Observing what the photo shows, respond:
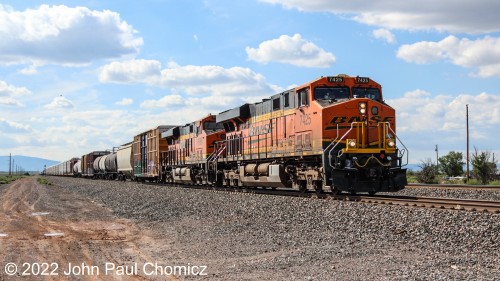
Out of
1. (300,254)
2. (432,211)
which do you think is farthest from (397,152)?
(300,254)

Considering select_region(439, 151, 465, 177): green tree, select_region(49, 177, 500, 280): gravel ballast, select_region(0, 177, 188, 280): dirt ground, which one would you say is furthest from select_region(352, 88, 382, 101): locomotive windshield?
select_region(439, 151, 465, 177): green tree

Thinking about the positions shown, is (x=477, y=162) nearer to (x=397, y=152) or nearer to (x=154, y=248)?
(x=397, y=152)

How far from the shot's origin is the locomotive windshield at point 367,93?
18.1 meters

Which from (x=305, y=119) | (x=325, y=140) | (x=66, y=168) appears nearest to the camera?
(x=325, y=140)

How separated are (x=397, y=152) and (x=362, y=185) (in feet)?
5.15

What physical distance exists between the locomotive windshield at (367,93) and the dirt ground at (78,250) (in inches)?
328

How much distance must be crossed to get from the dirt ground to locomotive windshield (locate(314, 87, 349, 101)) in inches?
288

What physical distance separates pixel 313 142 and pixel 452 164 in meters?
49.2

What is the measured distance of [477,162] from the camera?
37.6 metres

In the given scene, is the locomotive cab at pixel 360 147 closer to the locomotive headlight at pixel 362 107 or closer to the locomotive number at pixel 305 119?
the locomotive headlight at pixel 362 107

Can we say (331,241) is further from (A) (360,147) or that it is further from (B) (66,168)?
(B) (66,168)

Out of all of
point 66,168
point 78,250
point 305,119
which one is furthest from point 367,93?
point 66,168

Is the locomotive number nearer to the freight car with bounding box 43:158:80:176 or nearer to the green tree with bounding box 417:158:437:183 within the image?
the green tree with bounding box 417:158:437:183

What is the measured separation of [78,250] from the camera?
32.5ft
